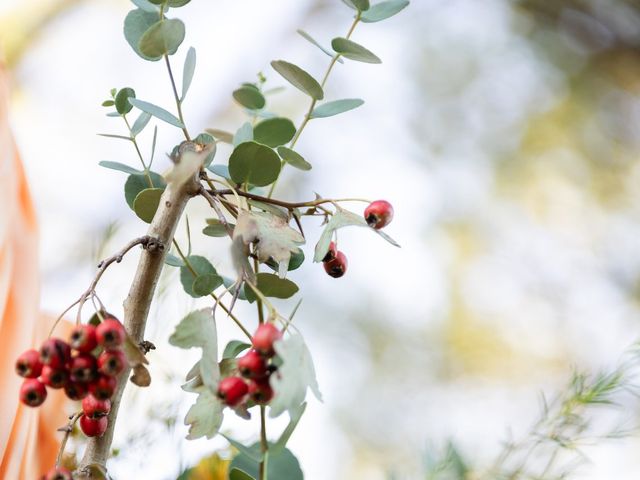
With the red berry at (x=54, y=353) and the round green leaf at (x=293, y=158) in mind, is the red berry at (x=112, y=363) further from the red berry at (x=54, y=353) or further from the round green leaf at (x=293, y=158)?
the round green leaf at (x=293, y=158)

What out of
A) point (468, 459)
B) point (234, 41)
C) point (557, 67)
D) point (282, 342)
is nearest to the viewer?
point (282, 342)

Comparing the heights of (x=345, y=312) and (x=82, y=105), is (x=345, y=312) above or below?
below

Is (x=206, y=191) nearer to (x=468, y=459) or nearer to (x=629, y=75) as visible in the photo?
(x=468, y=459)

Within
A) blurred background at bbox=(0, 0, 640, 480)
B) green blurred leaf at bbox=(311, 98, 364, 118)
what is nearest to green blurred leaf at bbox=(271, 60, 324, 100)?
green blurred leaf at bbox=(311, 98, 364, 118)

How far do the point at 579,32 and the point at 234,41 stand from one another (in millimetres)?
763

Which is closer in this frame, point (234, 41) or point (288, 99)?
point (234, 41)

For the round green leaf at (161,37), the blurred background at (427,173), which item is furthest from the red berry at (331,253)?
the blurred background at (427,173)

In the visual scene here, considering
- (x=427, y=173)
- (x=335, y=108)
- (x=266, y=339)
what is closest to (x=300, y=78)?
(x=335, y=108)

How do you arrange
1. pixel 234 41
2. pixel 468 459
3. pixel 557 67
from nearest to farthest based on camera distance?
→ pixel 468 459 → pixel 234 41 → pixel 557 67

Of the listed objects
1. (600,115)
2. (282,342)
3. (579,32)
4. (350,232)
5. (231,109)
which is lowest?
(350,232)

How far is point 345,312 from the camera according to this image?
1947 millimetres

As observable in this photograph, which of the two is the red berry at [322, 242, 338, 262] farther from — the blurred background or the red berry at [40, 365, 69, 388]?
the blurred background

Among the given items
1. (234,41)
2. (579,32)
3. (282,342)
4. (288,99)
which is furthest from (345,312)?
(282,342)

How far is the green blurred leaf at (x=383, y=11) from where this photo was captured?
0.37m
